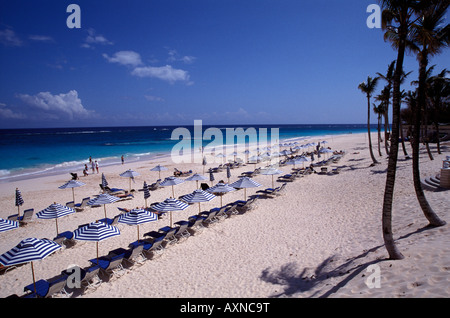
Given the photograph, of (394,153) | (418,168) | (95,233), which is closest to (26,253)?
(95,233)

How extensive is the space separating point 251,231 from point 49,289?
22.2 feet

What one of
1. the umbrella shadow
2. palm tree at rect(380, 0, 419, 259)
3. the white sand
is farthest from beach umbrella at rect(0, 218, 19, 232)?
palm tree at rect(380, 0, 419, 259)

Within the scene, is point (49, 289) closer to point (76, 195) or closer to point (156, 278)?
point (156, 278)

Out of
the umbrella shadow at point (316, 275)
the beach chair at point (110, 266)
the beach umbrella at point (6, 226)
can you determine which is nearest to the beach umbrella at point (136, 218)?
the beach chair at point (110, 266)

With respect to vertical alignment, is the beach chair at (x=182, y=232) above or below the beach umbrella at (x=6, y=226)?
below

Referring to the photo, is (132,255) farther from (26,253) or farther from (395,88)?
(395,88)

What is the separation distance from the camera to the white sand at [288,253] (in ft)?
18.9

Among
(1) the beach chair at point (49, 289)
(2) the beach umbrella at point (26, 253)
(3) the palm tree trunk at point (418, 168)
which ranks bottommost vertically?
(1) the beach chair at point (49, 289)

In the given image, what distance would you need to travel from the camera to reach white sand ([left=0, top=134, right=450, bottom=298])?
5758 mm

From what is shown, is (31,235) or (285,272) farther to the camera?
(31,235)

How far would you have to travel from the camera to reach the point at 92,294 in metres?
6.74

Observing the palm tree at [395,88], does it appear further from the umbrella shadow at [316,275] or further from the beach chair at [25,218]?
the beach chair at [25,218]
